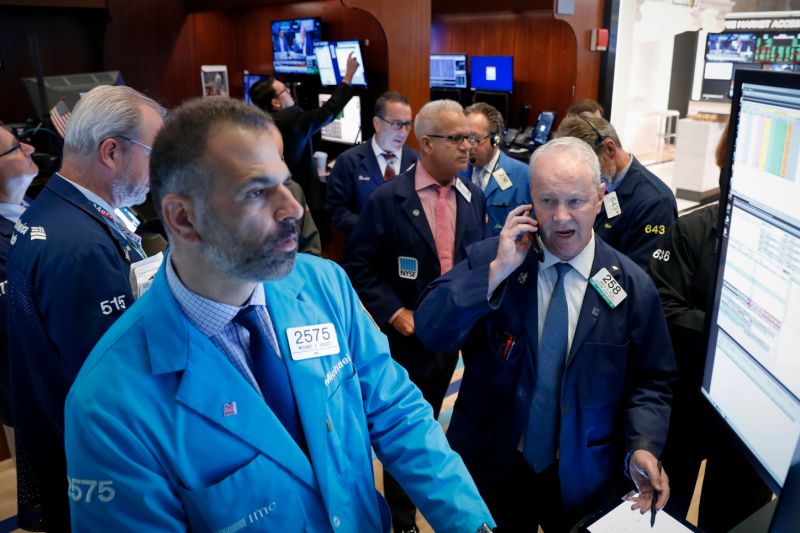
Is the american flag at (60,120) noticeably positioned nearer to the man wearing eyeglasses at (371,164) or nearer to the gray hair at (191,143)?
the man wearing eyeglasses at (371,164)

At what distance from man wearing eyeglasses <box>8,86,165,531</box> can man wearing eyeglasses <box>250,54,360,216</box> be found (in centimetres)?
277

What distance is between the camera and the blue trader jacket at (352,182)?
3.95 m

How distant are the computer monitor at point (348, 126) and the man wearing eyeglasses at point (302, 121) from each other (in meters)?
0.79

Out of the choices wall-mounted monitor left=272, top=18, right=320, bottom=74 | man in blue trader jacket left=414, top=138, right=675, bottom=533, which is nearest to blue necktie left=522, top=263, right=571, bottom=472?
man in blue trader jacket left=414, top=138, right=675, bottom=533

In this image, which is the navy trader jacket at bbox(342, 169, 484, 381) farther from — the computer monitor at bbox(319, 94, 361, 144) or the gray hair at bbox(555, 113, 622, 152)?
the computer monitor at bbox(319, 94, 361, 144)

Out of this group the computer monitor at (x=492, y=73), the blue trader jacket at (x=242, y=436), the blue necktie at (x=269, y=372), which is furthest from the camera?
the computer monitor at (x=492, y=73)

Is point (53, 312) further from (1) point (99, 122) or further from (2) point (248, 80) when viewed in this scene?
(2) point (248, 80)

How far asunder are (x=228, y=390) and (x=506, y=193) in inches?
109

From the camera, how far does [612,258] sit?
66.1 inches

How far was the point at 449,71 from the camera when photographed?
7.67 metres

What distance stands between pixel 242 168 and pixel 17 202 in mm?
1842

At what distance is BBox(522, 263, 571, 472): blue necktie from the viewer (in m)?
1.64

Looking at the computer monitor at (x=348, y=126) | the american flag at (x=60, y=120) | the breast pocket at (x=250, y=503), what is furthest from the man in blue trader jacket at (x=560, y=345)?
the computer monitor at (x=348, y=126)

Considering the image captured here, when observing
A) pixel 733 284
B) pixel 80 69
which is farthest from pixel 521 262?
pixel 80 69
